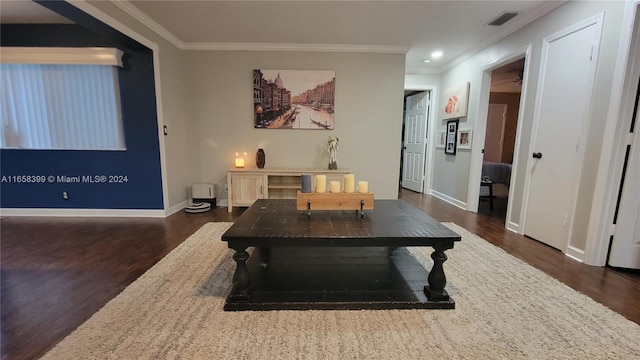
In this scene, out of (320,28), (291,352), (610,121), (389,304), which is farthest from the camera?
(320,28)

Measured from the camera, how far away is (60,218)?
3334mm

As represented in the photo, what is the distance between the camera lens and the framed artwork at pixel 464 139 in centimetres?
406

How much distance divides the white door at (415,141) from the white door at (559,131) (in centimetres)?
261

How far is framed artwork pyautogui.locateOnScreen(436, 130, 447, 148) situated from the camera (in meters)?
4.83

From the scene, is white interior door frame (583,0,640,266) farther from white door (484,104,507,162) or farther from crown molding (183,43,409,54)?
white door (484,104,507,162)

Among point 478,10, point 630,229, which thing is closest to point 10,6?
point 478,10

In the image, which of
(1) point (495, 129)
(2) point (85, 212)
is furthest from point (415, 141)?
(2) point (85, 212)

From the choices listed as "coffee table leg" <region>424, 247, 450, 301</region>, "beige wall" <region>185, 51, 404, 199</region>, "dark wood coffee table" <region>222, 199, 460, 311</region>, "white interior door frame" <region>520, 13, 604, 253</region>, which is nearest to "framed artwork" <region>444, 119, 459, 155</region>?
"beige wall" <region>185, 51, 404, 199</region>

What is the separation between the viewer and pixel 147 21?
10.0ft

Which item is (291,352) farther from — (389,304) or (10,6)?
(10,6)

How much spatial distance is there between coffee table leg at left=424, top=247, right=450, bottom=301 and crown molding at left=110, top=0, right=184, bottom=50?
3.61 metres

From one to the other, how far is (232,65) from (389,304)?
385cm

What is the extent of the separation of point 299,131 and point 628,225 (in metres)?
3.64

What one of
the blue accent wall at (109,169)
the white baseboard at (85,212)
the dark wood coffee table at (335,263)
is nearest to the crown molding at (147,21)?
the blue accent wall at (109,169)
